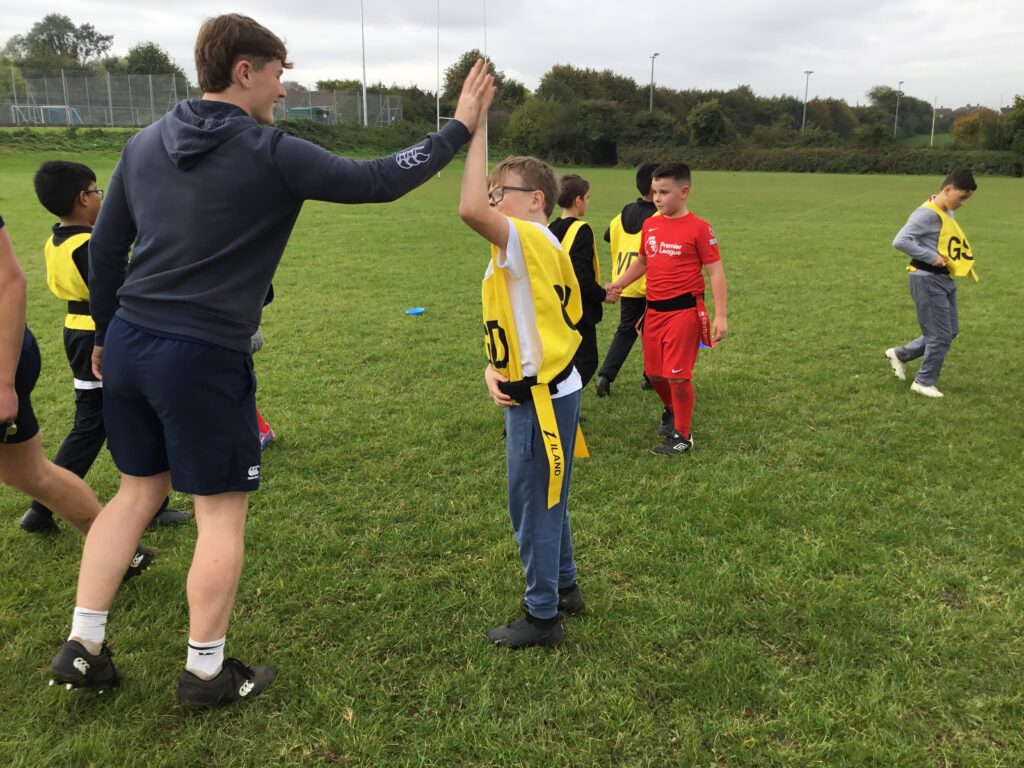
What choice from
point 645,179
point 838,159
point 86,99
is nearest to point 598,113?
point 838,159

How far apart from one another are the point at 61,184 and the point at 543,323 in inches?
107

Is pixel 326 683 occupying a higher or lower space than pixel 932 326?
lower

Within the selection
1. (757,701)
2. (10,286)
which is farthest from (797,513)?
(10,286)

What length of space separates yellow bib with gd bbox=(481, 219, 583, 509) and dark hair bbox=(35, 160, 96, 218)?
2449 millimetres

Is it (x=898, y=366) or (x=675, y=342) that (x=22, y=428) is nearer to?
(x=675, y=342)

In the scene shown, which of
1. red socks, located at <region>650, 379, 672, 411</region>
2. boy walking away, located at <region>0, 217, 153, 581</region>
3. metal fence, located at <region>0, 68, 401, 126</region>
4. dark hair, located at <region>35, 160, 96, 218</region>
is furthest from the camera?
metal fence, located at <region>0, 68, 401, 126</region>

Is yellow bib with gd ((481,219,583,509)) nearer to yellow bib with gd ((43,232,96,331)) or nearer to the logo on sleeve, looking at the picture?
the logo on sleeve

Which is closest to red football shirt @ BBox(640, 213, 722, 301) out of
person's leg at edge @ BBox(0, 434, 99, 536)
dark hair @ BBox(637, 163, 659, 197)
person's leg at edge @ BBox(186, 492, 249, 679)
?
dark hair @ BBox(637, 163, 659, 197)

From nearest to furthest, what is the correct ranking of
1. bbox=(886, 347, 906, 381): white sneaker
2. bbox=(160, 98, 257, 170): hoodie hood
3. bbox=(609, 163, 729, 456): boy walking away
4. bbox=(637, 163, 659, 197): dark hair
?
bbox=(160, 98, 257, 170): hoodie hood → bbox=(609, 163, 729, 456): boy walking away → bbox=(637, 163, 659, 197): dark hair → bbox=(886, 347, 906, 381): white sneaker

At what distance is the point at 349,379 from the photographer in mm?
6531

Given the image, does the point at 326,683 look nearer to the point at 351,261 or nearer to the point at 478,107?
the point at 478,107

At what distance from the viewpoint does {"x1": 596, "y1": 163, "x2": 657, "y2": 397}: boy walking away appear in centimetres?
610

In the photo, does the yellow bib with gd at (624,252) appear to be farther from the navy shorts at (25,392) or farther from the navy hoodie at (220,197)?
the navy shorts at (25,392)

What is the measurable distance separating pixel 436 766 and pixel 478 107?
221 centimetres
